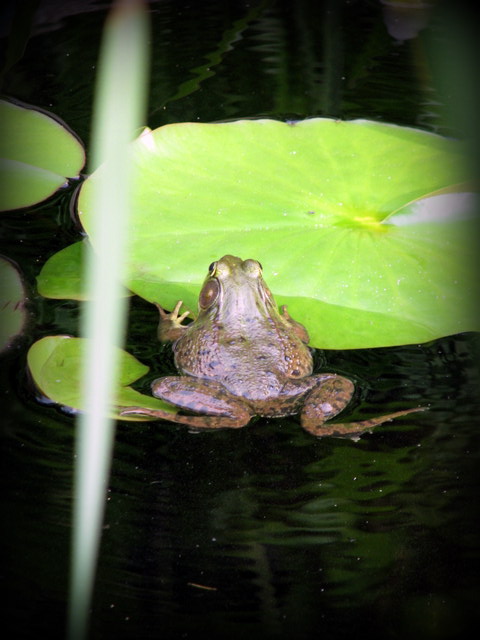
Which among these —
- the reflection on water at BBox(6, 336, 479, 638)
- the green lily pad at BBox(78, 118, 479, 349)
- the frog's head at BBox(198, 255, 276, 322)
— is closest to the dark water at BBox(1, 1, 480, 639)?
the reflection on water at BBox(6, 336, 479, 638)

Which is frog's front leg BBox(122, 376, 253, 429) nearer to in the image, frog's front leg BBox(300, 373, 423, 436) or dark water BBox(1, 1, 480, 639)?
dark water BBox(1, 1, 480, 639)

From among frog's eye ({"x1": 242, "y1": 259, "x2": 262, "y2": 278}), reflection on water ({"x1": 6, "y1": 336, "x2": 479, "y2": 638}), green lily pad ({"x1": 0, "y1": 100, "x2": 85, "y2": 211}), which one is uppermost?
green lily pad ({"x1": 0, "y1": 100, "x2": 85, "y2": 211})

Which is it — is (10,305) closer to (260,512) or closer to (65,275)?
(65,275)

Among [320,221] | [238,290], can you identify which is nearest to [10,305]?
[238,290]

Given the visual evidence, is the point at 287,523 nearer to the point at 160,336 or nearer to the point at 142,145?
the point at 160,336

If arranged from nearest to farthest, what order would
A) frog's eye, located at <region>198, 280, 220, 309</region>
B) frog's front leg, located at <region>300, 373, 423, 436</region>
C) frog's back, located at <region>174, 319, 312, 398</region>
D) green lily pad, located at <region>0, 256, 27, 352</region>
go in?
frog's front leg, located at <region>300, 373, 423, 436</region>, frog's back, located at <region>174, 319, 312, 398</region>, green lily pad, located at <region>0, 256, 27, 352</region>, frog's eye, located at <region>198, 280, 220, 309</region>

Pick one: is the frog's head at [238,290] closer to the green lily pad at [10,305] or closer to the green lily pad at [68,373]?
the green lily pad at [68,373]
